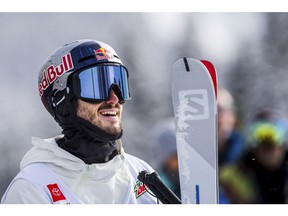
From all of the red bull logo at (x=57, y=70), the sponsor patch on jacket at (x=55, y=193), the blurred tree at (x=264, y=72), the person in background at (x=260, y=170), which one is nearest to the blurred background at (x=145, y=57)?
the blurred tree at (x=264, y=72)

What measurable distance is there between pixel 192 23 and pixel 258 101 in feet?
2.42

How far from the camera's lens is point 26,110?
3.99 m

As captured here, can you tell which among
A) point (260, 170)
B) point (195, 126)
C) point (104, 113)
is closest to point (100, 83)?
point (104, 113)

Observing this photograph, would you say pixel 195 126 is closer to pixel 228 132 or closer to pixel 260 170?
pixel 228 132

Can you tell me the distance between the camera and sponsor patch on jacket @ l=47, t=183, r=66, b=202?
3.03 meters

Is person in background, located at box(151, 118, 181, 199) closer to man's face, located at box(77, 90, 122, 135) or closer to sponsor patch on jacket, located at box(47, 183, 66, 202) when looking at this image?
man's face, located at box(77, 90, 122, 135)

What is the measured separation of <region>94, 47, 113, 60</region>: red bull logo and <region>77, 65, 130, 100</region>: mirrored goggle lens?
5 cm

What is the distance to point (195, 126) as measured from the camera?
3.38m

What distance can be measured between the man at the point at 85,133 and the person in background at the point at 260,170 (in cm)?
127
